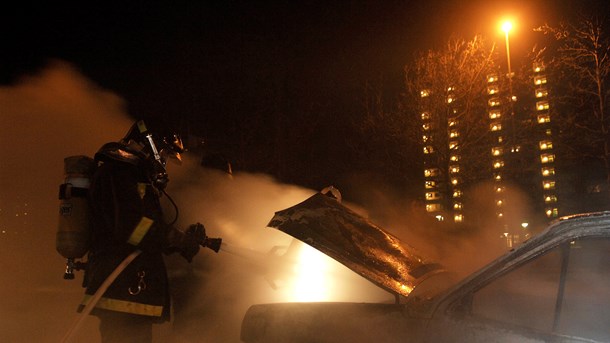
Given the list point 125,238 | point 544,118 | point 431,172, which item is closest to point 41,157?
point 125,238

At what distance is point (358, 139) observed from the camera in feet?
53.2

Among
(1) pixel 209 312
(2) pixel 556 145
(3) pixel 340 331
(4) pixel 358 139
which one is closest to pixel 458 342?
(3) pixel 340 331

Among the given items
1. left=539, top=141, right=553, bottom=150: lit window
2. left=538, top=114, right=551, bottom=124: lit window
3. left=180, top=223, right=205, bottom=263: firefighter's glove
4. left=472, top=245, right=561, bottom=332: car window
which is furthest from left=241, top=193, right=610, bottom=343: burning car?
left=539, top=141, right=553, bottom=150: lit window

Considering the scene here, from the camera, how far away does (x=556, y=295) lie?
8.30 feet

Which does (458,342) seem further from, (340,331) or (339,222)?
(339,222)

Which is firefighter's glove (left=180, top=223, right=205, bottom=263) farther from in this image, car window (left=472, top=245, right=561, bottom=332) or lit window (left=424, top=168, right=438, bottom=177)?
lit window (left=424, top=168, right=438, bottom=177)

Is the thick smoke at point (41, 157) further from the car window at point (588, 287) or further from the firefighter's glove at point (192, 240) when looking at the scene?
the car window at point (588, 287)

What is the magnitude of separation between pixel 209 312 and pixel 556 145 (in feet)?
39.7

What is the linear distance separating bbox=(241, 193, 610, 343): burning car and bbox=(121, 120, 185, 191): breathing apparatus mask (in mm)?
917

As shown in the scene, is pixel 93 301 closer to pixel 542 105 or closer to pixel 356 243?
pixel 356 243

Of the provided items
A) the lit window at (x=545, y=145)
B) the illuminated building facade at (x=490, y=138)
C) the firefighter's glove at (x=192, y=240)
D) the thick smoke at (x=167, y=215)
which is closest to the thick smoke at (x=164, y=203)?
the thick smoke at (x=167, y=215)

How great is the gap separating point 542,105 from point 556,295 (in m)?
12.0

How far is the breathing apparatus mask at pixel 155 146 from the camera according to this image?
335 centimetres

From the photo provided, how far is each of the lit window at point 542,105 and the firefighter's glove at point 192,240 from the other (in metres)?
11.7
